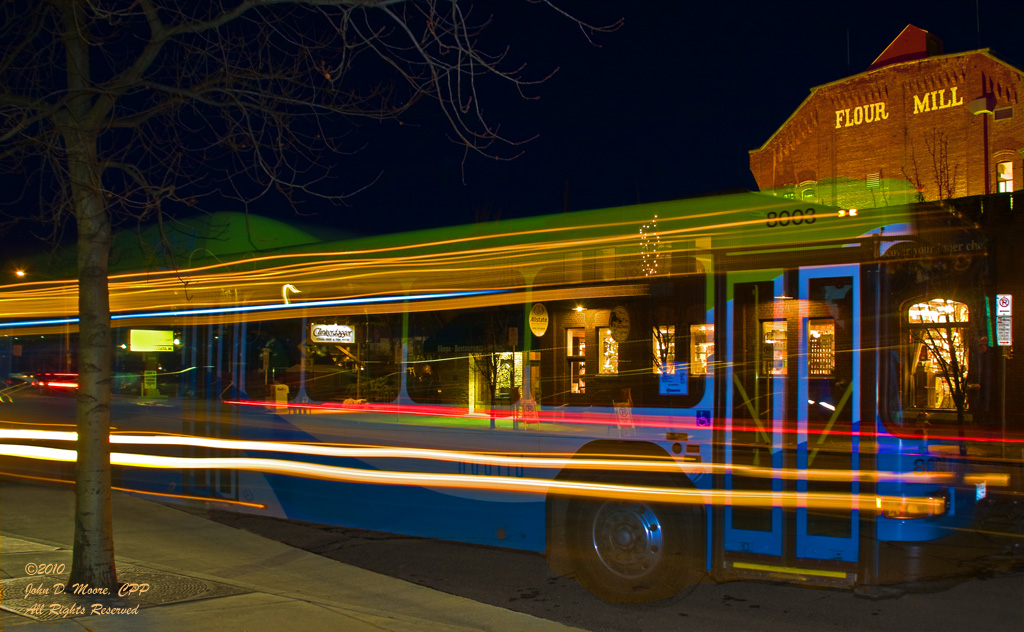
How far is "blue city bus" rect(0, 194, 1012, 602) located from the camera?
19.2 ft

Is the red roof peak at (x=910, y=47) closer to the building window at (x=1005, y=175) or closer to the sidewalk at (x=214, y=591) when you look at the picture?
the building window at (x=1005, y=175)

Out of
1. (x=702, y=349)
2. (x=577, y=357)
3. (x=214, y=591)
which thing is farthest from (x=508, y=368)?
(x=214, y=591)

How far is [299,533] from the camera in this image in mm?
9617

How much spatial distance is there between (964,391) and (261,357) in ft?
23.2

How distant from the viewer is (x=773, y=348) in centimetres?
619

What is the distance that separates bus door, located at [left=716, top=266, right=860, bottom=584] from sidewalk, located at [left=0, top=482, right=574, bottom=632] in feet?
5.44

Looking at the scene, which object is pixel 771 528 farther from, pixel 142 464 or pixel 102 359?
pixel 142 464

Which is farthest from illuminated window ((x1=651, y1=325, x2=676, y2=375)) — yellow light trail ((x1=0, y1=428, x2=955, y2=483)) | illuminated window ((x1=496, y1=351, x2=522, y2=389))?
illuminated window ((x1=496, y1=351, x2=522, y2=389))

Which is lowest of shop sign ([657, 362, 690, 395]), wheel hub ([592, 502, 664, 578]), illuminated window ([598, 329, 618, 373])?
wheel hub ([592, 502, 664, 578])

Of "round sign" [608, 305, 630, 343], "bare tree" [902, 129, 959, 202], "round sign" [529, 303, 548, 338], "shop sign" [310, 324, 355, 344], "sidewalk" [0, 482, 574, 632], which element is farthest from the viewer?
"bare tree" [902, 129, 959, 202]

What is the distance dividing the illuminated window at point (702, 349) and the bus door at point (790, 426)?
14 cm

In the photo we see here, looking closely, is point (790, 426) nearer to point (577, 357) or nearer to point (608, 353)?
point (608, 353)

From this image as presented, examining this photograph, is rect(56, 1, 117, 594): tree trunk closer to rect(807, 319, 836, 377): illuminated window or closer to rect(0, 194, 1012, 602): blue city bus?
rect(0, 194, 1012, 602): blue city bus

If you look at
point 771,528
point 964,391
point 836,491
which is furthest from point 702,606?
point 964,391
